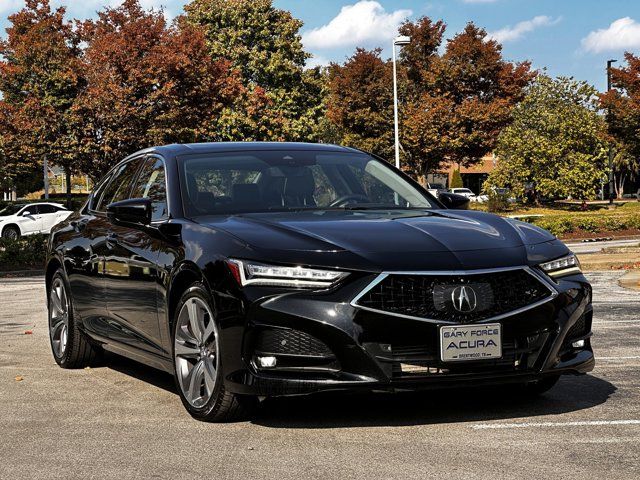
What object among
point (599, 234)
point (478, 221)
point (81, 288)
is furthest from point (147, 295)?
point (599, 234)

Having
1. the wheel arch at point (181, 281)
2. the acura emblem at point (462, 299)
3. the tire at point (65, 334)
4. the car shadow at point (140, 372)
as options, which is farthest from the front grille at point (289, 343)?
the tire at point (65, 334)

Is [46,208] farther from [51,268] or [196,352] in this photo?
[196,352]

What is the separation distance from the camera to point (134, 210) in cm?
708

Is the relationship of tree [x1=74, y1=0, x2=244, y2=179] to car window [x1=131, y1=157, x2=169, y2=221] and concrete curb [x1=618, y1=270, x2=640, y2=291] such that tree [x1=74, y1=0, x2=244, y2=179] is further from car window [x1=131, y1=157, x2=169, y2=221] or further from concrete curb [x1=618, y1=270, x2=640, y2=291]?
car window [x1=131, y1=157, x2=169, y2=221]

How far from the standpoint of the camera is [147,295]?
7086 millimetres

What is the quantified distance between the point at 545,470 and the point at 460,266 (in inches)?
48.1

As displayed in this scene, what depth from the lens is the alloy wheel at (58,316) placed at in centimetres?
897

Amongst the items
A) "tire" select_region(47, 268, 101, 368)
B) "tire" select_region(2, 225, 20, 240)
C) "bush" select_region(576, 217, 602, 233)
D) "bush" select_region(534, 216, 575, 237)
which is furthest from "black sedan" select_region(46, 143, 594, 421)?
"tire" select_region(2, 225, 20, 240)

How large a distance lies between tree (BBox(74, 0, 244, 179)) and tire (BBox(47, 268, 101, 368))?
32.0 m

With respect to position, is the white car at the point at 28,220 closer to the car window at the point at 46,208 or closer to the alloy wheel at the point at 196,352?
the car window at the point at 46,208

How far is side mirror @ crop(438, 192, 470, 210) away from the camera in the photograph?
305 inches

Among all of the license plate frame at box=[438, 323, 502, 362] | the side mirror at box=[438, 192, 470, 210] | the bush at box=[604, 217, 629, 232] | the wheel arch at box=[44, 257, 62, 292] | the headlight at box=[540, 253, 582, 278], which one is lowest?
the bush at box=[604, 217, 629, 232]

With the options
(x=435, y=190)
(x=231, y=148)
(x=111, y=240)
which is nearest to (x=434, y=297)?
(x=231, y=148)

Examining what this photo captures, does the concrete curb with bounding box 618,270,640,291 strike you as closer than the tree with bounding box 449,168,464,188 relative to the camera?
Yes
